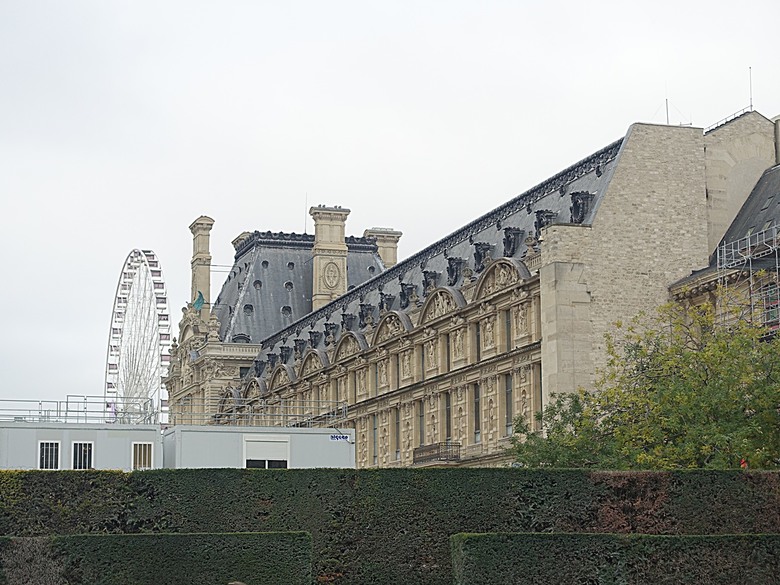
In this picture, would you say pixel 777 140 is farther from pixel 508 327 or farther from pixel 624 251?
pixel 508 327

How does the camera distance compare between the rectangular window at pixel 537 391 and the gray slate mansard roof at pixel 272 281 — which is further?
the gray slate mansard roof at pixel 272 281

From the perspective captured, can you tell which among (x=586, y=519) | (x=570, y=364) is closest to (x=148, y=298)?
(x=570, y=364)

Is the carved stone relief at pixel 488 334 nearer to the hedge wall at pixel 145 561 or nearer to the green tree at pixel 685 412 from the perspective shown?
the green tree at pixel 685 412

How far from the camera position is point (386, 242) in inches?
4884

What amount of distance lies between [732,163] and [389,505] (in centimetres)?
3113

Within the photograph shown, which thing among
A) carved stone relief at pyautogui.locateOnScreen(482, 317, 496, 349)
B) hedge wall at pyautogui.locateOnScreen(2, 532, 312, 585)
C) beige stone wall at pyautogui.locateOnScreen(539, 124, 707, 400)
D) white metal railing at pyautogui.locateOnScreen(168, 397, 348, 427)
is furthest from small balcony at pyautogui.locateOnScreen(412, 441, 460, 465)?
hedge wall at pyautogui.locateOnScreen(2, 532, 312, 585)

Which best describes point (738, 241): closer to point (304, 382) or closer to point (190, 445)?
point (190, 445)

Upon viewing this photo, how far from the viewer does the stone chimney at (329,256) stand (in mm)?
112562

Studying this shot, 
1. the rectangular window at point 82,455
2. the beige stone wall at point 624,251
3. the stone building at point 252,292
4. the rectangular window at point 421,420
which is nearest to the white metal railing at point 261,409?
the stone building at point 252,292

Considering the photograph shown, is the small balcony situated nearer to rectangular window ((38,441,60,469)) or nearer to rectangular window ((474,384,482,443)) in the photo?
rectangular window ((474,384,482,443))

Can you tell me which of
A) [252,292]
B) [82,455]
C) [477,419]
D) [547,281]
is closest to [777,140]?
[547,281]

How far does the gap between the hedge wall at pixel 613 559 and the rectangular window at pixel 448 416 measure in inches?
1409

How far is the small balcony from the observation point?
69125 millimetres

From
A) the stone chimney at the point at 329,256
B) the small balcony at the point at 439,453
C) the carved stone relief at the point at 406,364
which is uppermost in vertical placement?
the stone chimney at the point at 329,256
